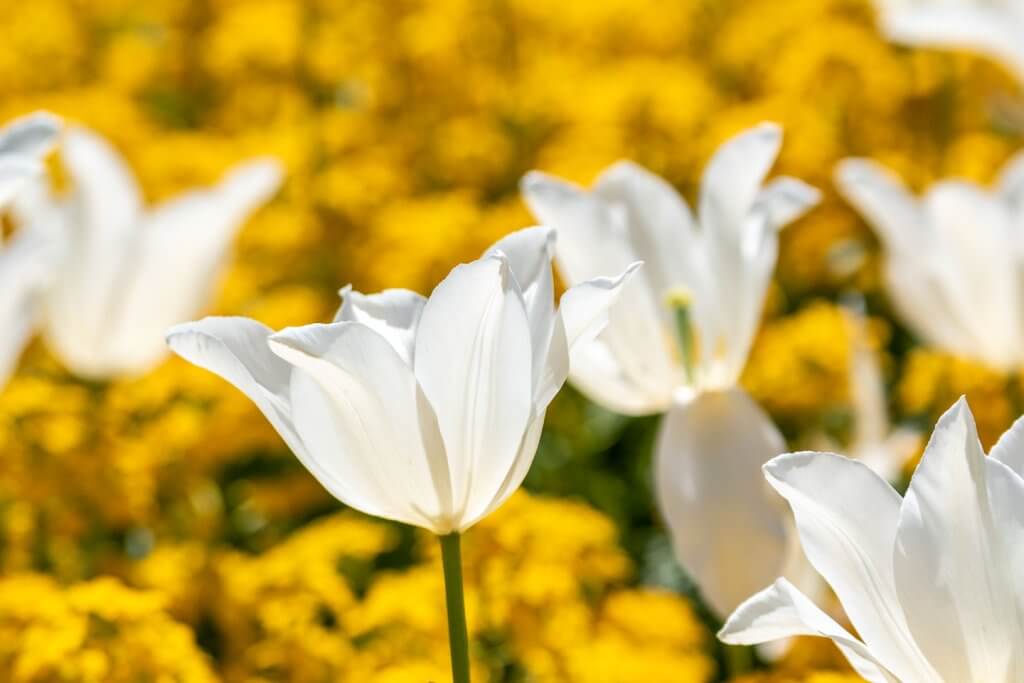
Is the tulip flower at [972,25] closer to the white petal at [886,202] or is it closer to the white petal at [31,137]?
the white petal at [886,202]

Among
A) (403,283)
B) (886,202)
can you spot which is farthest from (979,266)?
(403,283)

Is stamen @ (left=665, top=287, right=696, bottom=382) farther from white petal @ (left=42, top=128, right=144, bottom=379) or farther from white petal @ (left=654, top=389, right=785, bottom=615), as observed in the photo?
white petal @ (left=42, top=128, right=144, bottom=379)

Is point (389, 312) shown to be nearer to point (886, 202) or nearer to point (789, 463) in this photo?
point (789, 463)

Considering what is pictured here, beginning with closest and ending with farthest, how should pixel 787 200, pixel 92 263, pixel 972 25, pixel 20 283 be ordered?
pixel 787 200
pixel 20 283
pixel 92 263
pixel 972 25

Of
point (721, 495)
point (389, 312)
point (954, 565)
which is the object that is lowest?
point (721, 495)

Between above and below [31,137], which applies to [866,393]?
below

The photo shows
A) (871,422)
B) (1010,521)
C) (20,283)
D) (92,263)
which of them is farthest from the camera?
(92,263)

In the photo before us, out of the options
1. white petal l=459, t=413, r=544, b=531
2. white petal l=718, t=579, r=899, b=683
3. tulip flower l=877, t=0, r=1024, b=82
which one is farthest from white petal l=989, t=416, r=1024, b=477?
tulip flower l=877, t=0, r=1024, b=82
